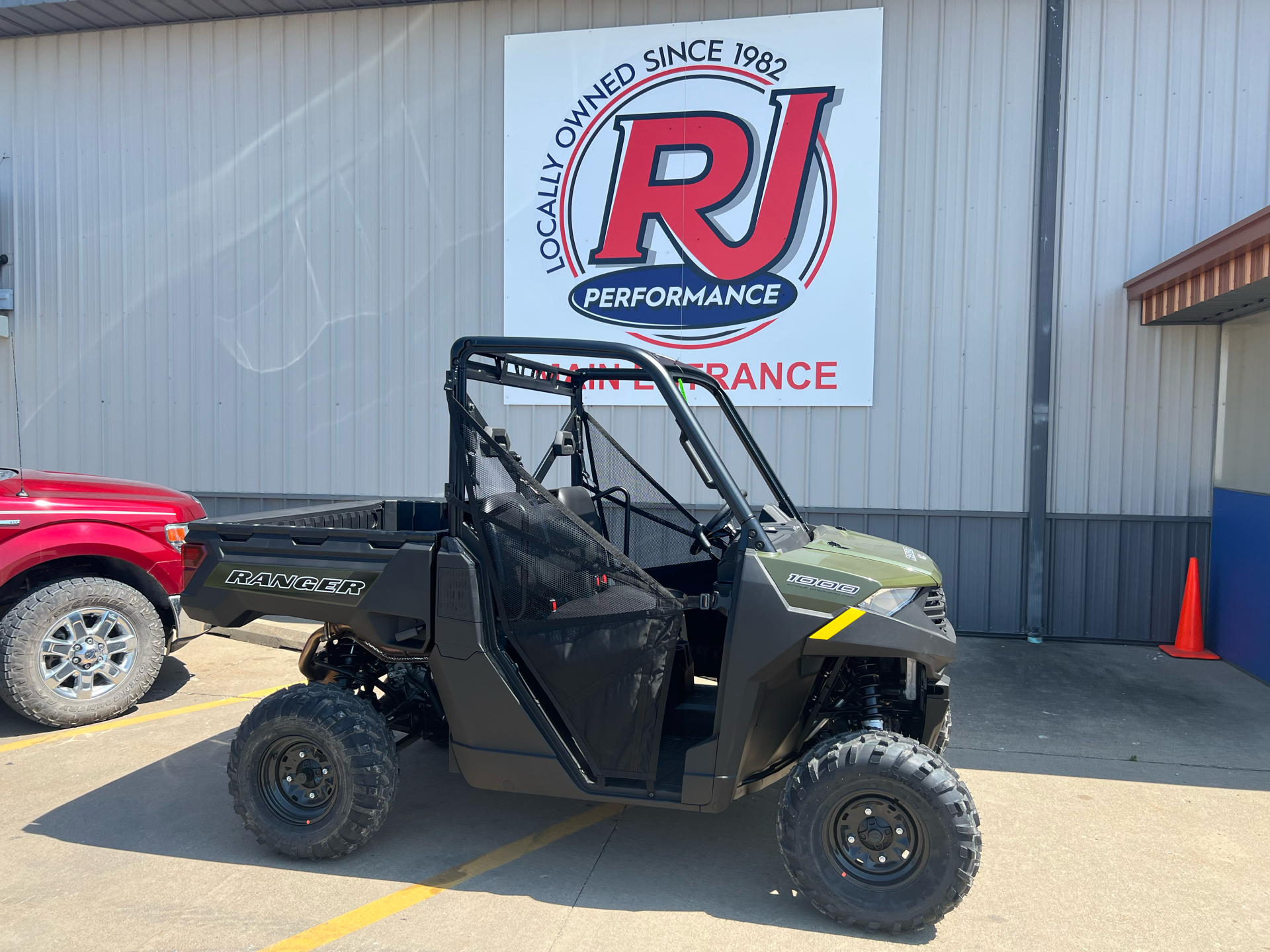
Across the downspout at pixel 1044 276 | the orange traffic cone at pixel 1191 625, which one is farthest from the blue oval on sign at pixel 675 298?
the orange traffic cone at pixel 1191 625

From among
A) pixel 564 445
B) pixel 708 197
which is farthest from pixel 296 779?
pixel 708 197

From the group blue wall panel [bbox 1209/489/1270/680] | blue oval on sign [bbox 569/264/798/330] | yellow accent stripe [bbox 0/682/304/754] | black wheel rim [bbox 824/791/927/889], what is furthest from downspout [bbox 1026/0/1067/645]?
yellow accent stripe [bbox 0/682/304/754]

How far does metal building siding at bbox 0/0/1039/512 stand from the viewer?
7.80 m

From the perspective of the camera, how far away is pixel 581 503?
439 cm

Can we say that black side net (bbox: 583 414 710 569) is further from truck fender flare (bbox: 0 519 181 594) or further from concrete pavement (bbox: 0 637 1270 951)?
truck fender flare (bbox: 0 519 181 594)

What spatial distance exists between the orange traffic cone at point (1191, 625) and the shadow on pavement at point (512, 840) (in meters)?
4.78

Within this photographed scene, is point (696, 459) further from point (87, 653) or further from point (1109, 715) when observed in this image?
point (87, 653)

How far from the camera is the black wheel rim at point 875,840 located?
3.23 m

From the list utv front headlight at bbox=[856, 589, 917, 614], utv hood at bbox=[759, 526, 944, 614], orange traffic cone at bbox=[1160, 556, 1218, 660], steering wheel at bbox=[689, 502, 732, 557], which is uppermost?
steering wheel at bbox=[689, 502, 732, 557]

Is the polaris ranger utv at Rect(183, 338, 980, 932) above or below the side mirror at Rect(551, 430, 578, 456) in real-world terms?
below

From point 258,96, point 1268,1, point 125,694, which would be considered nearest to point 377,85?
point 258,96

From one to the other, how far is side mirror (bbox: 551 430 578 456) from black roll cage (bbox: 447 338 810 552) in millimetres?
246

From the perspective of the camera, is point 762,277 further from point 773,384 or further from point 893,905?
point 893,905

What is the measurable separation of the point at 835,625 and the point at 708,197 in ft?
18.8
